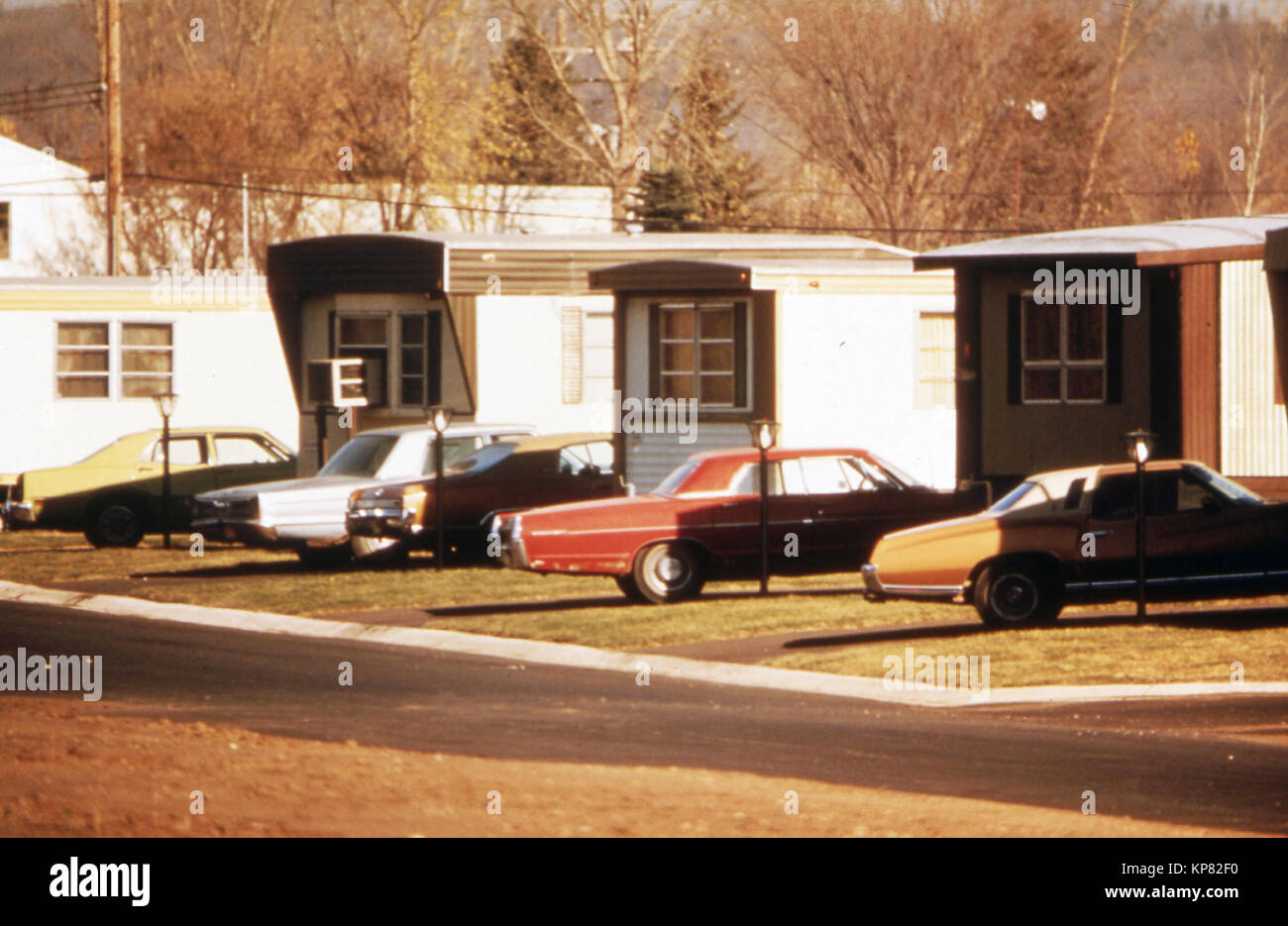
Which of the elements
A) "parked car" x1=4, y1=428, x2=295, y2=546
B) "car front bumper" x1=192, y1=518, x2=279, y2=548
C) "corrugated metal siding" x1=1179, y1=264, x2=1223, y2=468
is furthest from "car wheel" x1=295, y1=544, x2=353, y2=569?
"corrugated metal siding" x1=1179, y1=264, x2=1223, y2=468

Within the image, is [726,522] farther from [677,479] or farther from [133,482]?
[133,482]

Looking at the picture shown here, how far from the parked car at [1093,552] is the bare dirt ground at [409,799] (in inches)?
254

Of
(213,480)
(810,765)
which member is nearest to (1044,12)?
(213,480)

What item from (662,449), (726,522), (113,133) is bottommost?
(726,522)

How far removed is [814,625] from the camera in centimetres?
1684

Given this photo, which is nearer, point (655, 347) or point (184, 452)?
point (655, 347)

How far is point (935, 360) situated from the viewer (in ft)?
79.5

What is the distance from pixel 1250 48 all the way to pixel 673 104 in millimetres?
15418

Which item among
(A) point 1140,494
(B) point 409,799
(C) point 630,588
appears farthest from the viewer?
(C) point 630,588

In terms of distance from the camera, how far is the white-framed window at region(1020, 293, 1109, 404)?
2153 cm

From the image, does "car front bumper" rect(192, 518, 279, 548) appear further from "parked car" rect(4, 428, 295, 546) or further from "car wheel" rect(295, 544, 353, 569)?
"parked car" rect(4, 428, 295, 546)

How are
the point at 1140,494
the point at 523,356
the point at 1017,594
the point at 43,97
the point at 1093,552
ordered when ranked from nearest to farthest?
the point at 1140,494 → the point at 1093,552 → the point at 1017,594 → the point at 523,356 → the point at 43,97

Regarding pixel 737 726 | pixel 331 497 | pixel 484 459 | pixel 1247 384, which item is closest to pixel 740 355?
pixel 484 459

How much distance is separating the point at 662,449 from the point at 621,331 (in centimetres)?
173
